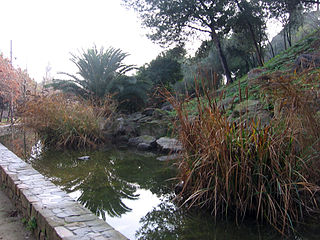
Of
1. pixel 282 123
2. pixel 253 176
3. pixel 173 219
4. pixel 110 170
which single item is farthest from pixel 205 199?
pixel 110 170

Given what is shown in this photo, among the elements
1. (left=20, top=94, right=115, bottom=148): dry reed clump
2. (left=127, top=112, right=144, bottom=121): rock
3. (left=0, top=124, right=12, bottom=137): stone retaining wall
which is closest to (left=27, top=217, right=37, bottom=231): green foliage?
(left=20, top=94, right=115, bottom=148): dry reed clump

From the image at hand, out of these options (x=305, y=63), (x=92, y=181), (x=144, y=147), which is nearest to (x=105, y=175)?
(x=92, y=181)

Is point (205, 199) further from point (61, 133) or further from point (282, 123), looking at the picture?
point (61, 133)

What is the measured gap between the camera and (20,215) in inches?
120

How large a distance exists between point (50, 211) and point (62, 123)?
563 cm

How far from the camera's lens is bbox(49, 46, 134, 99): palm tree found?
45.3ft

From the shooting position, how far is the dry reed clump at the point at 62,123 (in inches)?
307

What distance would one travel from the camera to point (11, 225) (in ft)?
9.16

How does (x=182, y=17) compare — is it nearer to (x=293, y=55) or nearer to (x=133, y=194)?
(x=293, y=55)

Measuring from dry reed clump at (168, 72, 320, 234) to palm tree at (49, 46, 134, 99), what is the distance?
11.2 m

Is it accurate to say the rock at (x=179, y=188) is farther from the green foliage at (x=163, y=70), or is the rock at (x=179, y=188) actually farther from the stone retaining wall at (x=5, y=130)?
the green foliage at (x=163, y=70)

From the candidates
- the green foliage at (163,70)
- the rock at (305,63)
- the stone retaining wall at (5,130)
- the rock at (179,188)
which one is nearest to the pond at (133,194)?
the rock at (179,188)

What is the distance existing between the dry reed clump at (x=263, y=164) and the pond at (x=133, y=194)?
0.18m

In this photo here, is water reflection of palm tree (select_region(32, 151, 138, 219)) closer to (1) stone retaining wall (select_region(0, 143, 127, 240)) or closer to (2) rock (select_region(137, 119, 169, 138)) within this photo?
(1) stone retaining wall (select_region(0, 143, 127, 240))
